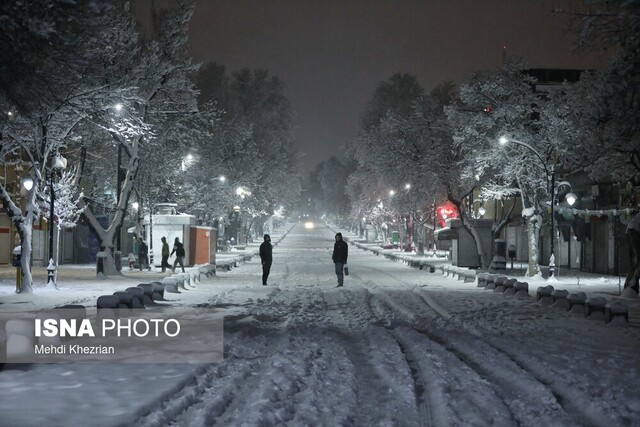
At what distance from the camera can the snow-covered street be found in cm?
805

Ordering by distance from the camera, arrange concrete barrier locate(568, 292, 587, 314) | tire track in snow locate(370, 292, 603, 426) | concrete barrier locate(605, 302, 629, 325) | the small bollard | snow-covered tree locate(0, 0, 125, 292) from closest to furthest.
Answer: tire track in snow locate(370, 292, 603, 426) < snow-covered tree locate(0, 0, 125, 292) < concrete barrier locate(605, 302, 629, 325) < concrete barrier locate(568, 292, 587, 314) < the small bollard

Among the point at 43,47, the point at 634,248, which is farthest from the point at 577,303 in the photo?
the point at 43,47

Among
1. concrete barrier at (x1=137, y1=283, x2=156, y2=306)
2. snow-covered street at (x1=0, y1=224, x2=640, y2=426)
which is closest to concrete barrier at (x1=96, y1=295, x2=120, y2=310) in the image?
snow-covered street at (x1=0, y1=224, x2=640, y2=426)

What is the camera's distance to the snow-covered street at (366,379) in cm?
805

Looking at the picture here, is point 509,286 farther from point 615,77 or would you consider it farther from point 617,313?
point 615,77

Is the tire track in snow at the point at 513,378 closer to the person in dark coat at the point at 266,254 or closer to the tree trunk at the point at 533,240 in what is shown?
the person in dark coat at the point at 266,254

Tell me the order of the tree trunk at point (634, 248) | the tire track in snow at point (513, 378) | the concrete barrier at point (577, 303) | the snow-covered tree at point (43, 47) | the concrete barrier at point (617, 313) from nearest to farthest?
1. the tire track in snow at point (513, 378)
2. the snow-covered tree at point (43, 47)
3. the concrete barrier at point (617, 313)
4. the concrete barrier at point (577, 303)
5. the tree trunk at point (634, 248)

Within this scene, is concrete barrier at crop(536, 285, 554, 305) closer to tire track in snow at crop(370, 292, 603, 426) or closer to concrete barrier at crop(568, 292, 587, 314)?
concrete barrier at crop(568, 292, 587, 314)

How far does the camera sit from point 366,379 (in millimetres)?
10227

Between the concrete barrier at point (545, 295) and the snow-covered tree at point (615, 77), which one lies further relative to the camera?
the concrete barrier at point (545, 295)

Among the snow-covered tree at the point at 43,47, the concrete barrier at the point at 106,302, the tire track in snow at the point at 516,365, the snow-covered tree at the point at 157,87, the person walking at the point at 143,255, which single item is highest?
the snow-covered tree at the point at 157,87

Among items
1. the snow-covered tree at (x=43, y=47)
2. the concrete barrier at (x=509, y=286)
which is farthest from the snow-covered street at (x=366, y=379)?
the concrete barrier at (x=509, y=286)

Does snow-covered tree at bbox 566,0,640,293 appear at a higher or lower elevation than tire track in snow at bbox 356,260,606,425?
higher

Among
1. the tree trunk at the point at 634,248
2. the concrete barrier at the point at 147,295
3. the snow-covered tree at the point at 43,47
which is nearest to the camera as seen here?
the snow-covered tree at the point at 43,47
